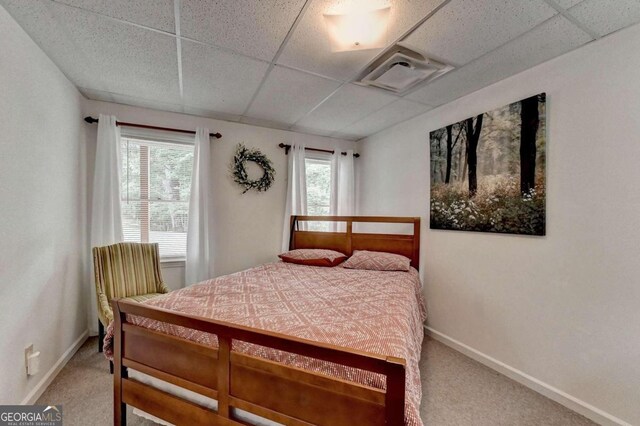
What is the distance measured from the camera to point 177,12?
1.59 meters

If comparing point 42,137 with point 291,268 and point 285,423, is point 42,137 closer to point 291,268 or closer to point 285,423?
point 291,268

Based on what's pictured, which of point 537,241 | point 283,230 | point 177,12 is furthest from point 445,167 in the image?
point 177,12

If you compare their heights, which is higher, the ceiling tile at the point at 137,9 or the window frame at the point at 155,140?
the ceiling tile at the point at 137,9

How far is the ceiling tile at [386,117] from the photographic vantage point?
9.64 feet

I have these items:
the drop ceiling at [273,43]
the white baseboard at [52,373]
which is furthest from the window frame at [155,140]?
the white baseboard at [52,373]

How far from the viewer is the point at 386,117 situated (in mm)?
3291

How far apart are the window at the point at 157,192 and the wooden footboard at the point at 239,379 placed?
75.3 inches

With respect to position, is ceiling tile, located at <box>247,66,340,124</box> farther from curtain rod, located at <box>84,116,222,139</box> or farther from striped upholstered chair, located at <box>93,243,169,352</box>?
striped upholstered chair, located at <box>93,243,169,352</box>

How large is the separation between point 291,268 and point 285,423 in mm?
1804

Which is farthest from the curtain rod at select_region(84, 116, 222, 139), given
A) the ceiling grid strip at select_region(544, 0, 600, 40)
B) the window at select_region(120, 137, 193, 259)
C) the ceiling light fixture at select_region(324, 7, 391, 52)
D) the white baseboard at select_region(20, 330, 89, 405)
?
the ceiling grid strip at select_region(544, 0, 600, 40)

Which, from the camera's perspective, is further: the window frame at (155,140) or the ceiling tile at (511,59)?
the window frame at (155,140)

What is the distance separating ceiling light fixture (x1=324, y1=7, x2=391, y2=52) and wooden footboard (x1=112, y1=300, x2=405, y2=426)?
1.74 metres

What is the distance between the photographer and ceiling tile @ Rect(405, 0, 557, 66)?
1519 mm

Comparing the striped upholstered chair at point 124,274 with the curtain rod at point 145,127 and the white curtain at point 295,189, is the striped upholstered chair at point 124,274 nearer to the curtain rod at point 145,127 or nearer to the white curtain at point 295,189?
the curtain rod at point 145,127
